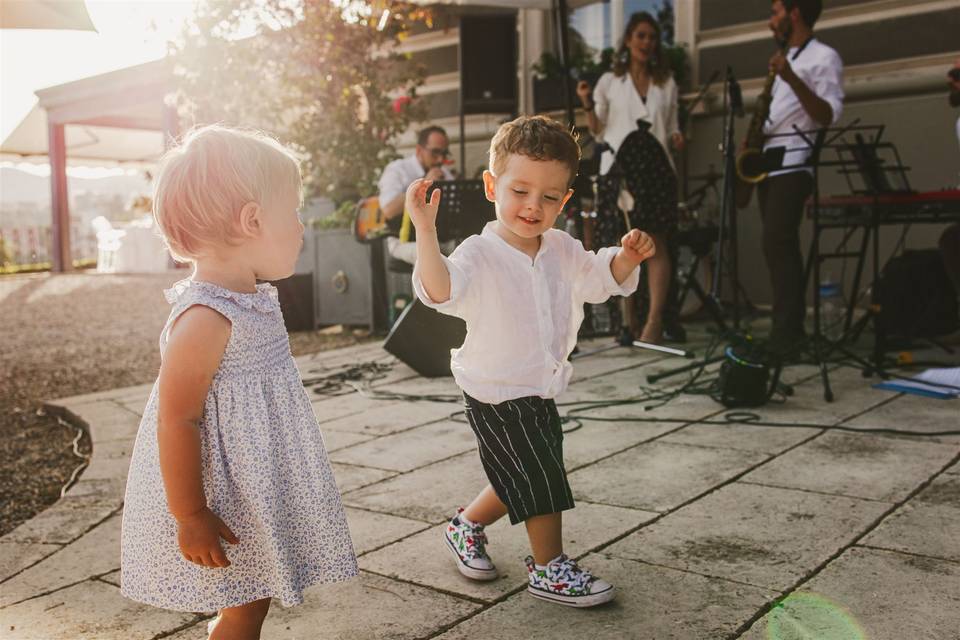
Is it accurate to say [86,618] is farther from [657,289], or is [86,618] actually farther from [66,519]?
[657,289]

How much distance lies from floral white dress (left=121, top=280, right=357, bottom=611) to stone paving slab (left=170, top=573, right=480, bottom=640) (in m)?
0.40

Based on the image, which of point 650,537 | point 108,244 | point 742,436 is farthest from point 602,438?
point 108,244

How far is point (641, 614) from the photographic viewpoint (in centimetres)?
207

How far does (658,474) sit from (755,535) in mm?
665

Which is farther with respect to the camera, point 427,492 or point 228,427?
point 427,492

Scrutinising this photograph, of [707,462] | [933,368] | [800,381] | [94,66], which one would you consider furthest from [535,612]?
[94,66]

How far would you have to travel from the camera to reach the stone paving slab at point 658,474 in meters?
2.92

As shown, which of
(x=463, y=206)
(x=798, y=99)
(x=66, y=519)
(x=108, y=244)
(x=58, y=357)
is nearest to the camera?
(x=66, y=519)

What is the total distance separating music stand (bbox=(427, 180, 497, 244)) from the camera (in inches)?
228

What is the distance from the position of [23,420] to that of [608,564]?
3747mm

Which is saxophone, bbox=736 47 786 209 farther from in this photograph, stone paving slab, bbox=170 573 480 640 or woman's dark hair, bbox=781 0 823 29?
stone paving slab, bbox=170 573 480 640

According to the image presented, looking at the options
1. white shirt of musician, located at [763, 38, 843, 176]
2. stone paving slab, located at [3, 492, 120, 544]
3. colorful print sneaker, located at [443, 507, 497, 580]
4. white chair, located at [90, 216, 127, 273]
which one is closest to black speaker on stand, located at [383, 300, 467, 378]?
white shirt of musician, located at [763, 38, 843, 176]

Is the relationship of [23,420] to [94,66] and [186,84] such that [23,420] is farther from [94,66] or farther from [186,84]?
[94,66]

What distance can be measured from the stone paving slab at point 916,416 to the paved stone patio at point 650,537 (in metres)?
0.01
